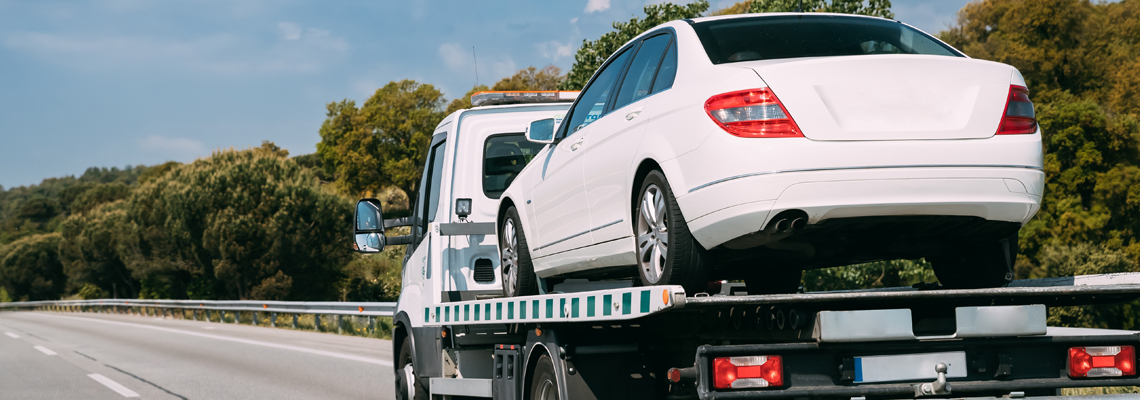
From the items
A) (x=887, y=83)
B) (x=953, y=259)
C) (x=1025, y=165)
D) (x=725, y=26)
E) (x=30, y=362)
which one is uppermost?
(x=725, y=26)

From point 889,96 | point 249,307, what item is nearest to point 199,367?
point 889,96

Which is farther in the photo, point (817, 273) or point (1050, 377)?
point (817, 273)

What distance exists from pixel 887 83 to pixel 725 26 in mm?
1058

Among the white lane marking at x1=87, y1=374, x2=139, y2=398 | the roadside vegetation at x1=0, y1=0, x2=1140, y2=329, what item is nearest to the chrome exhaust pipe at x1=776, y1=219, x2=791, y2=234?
the white lane marking at x1=87, y1=374, x2=139, y2=398

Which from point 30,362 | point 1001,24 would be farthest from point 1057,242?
point 30,362

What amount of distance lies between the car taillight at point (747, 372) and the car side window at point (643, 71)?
159 cm

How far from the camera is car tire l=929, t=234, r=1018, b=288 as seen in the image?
14.6 feet

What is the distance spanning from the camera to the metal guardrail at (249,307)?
2012 centimetres

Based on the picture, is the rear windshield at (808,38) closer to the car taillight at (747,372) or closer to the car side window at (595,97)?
the car side window at (595,97)

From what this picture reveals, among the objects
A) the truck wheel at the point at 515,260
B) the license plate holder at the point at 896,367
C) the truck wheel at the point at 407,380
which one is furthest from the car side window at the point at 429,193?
the license plate holder at the point at 896,367

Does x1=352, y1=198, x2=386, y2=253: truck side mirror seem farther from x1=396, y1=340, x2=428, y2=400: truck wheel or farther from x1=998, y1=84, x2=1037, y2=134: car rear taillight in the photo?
x1=998, y1=84, x2=1037, y2=134: car rear taillight

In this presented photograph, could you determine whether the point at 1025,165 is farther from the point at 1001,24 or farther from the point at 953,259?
the point at 1001,24

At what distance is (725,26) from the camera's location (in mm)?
4781

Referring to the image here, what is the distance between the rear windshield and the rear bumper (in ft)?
2.62
